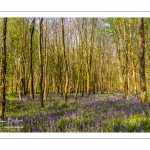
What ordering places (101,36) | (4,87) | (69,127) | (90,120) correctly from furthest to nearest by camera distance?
(101,36), (4,87), (90,120), (69,127)

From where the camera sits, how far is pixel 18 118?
7.50 m

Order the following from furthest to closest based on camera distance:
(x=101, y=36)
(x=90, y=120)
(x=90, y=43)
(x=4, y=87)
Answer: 1. (x=90, y=43)
2. (x=101, y=36)
3. (x=4, y=87)
4. (x=90, y=120)

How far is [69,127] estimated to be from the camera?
641 centimetres

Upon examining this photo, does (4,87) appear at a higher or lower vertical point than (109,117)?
higher

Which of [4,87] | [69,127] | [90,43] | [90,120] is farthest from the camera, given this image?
[90,43]

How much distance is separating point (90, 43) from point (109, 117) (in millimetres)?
15795
